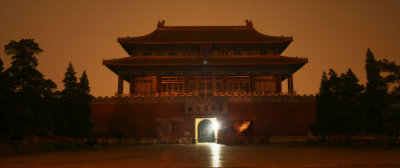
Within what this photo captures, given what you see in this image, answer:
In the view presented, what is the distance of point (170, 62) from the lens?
34.7m

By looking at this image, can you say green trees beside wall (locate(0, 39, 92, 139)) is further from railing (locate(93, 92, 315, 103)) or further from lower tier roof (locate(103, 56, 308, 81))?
lower tier roof (locate(103, 56, 308, 81))

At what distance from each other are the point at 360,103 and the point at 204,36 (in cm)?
2034

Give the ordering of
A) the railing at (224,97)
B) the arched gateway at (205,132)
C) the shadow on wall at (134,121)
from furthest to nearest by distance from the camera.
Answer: the arched gateway at (205,132), the railing at (224,97), the shadow on wall at (134,121)

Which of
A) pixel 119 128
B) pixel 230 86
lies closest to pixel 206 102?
pixel 230 86

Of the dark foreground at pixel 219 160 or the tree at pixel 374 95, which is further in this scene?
the tree at pixel 374 95

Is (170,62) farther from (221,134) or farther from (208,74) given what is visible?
(221,134)

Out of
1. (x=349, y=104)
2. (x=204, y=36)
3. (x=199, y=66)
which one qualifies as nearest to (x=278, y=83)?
(x=199, y=66)

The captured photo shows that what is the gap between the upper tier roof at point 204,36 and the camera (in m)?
36.2

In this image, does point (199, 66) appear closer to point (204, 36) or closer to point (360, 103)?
point (204, 36)

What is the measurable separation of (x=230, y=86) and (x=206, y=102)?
5840 millimetres

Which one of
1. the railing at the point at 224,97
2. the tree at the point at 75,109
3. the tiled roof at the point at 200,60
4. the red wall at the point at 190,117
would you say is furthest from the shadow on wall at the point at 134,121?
the tree at the point at 75,109

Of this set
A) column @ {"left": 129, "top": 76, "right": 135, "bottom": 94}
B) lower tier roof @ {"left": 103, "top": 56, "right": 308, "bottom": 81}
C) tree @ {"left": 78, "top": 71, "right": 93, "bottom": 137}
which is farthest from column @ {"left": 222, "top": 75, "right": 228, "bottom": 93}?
tree @ {"left": 78, "top": 71, "right": 93, "bottom": 137}

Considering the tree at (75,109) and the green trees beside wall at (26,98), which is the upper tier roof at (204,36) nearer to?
the tree at (75,109)

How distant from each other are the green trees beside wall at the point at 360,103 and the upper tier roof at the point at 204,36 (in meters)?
12.0
